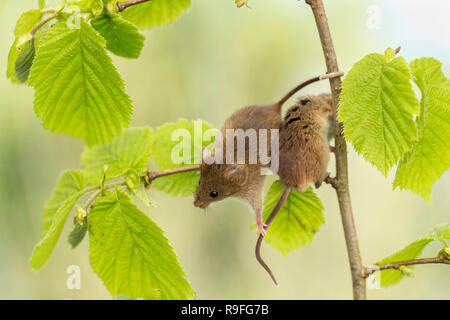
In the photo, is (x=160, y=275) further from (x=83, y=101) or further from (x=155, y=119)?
(x=155, y=119)

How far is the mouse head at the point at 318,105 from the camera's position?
111 centimetres

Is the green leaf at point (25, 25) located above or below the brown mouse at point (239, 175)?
above

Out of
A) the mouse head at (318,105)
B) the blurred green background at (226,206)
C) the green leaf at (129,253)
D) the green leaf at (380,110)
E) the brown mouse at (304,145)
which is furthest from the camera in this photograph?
the blurred green background at (226,206)

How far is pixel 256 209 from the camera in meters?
1.10

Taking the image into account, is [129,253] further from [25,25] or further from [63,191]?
[25,25]

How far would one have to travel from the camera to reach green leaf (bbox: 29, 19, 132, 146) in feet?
2.70

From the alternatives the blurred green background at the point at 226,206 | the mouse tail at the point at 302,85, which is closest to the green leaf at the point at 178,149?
the mouse tail at the point at 302,85

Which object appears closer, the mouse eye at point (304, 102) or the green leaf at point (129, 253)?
the green leaf at point (129, 253)

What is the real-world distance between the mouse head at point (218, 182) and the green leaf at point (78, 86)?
30cm

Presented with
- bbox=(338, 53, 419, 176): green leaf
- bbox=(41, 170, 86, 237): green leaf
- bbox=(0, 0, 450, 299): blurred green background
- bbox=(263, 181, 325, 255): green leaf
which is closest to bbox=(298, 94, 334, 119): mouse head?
bbox=(263, 181, 325, 255): green leaf

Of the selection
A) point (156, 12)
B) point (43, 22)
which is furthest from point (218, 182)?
point (43, 22)

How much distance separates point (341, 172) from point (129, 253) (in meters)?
0.42

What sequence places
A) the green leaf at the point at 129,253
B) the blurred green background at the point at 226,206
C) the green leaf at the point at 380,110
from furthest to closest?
the blurred green background at the point at 226,206 < the green leaf at the point at 129,253 < the green leaf at the point at 380,110

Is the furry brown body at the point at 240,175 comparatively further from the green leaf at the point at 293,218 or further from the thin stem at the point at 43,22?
the thin stem at the point at 43,22
